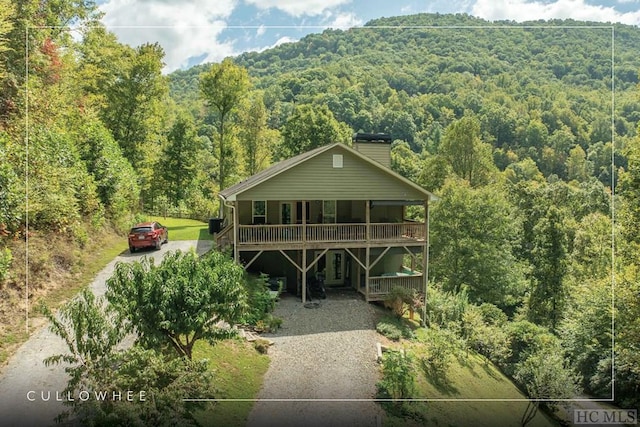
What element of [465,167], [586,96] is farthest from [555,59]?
[465,167]

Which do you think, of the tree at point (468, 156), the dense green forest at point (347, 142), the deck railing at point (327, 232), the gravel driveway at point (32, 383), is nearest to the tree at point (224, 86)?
the dense green forest at point (347, 142)

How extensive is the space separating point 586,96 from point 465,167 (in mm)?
77253

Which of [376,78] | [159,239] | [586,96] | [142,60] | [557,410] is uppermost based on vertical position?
[376,78]

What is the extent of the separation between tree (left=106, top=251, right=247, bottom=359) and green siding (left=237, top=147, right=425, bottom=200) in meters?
8.34

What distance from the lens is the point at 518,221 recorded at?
35312 millimetres

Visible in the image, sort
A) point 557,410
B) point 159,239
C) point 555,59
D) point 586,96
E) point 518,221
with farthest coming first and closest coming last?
point 555,59 < point 586,96 < point 518,221 < point 159,239 < point 557,410

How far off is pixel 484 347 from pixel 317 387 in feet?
41.6

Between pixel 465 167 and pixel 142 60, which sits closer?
pixel 142 60

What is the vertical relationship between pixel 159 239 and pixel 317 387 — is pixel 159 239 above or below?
above

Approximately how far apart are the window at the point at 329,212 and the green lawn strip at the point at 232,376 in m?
8.74

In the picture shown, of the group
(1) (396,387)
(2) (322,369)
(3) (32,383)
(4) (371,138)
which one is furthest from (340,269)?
(3) (32,383)

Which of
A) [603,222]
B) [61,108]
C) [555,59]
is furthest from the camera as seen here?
[555,59]

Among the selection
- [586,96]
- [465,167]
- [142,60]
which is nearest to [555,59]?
[586,96]

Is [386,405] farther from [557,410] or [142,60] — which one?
[142,60]
